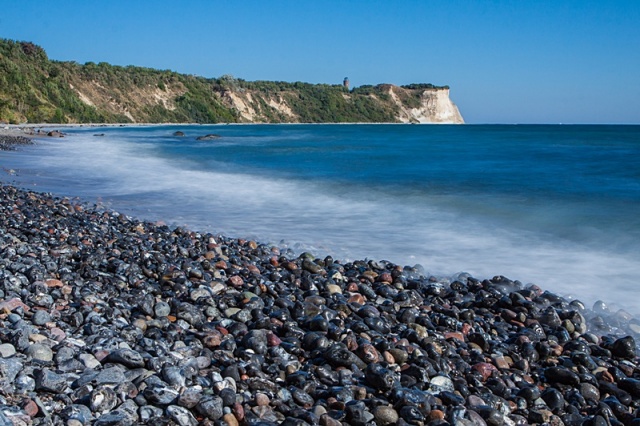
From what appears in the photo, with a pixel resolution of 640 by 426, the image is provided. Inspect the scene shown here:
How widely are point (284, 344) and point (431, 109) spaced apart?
136 metres

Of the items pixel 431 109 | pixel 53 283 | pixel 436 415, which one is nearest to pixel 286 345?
pixel 436 415

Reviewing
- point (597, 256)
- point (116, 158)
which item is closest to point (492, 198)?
point (597, 256)

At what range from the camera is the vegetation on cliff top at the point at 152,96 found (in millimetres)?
52250

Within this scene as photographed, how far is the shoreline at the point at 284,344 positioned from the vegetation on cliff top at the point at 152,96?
4689cm

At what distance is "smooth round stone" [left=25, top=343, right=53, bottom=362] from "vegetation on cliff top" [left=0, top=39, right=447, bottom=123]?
4838 centimetres

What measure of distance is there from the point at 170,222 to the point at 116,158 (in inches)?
591

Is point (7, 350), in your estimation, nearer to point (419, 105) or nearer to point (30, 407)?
point (30, 407)

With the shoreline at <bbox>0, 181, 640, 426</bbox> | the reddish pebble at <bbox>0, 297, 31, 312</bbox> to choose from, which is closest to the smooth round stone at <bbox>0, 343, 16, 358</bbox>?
the shoreline at <bbox>0, 181, 640, 426</bbox>

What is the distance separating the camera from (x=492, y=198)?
13.7m

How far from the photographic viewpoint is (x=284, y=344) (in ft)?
11.8

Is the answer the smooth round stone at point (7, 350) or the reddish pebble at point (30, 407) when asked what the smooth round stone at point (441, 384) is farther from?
the smooth round stone at point (7, 350)

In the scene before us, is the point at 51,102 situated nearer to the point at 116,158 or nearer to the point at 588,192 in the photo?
the point at 116,158

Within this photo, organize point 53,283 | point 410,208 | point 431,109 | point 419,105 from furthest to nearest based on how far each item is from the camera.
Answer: point 431,109
point 419,105
point 410,208
point 53,283

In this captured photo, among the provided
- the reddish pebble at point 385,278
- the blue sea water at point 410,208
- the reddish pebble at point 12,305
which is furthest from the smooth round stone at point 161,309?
the blue sea water at point 410,208
